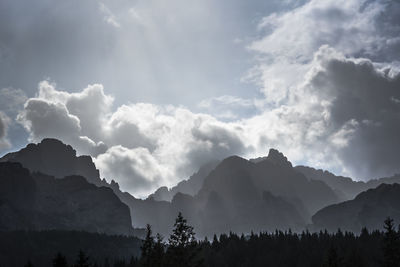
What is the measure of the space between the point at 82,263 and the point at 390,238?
81.2 metres

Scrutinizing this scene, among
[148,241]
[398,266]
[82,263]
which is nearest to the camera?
[148,241]

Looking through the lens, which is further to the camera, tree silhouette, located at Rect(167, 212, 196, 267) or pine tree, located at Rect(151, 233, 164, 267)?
pine tree, located at Rect(151, 233, 164, 267)

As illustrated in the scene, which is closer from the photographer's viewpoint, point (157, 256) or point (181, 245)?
point (181, 245)

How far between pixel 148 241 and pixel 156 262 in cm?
461

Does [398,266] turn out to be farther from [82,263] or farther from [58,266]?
[58,266]

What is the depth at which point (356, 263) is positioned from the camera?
13788 cm

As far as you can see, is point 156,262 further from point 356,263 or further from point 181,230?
point 356,263

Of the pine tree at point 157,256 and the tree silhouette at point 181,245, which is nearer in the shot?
the tree silhouette at point 181,245

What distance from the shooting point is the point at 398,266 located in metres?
108

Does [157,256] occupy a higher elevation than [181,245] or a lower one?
lower

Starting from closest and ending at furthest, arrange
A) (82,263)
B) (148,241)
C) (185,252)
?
(185,252) → (148,241) → (82,263)

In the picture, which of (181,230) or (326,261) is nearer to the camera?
(181,230)

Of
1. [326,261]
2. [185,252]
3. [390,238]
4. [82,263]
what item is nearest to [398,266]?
[390,238]

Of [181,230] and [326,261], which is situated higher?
[181,230]
